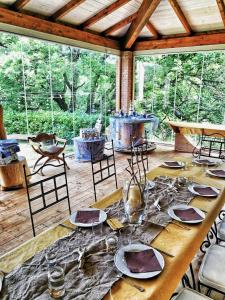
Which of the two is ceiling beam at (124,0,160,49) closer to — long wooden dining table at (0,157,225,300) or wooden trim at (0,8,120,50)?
wooden trim at (0,8,120,50)

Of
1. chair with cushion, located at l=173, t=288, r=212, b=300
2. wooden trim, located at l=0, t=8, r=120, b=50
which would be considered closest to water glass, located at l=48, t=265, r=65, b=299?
chair with cushion, located at l=173, t=288, r=212, b=300

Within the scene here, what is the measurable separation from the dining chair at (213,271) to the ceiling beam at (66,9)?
4731mm

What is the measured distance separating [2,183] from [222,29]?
584cm

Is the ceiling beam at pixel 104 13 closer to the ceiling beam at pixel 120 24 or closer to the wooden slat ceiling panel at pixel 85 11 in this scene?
the wooden slat ceiling panel at pixel 85 11

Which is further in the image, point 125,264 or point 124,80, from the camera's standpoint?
point 124,80

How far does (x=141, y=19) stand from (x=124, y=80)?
208 centimetres

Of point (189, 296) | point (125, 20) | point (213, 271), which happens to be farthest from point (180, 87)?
point (189, 296)

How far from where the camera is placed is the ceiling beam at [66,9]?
4752mm

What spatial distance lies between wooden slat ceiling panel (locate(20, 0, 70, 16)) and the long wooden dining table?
4161 mm

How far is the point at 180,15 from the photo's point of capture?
5.64 m

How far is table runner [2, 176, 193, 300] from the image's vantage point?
1.06 metres

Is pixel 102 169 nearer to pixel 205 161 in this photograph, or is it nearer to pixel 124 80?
pixel 205 161

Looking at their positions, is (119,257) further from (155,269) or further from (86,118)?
(86,118)

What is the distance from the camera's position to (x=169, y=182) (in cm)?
227
